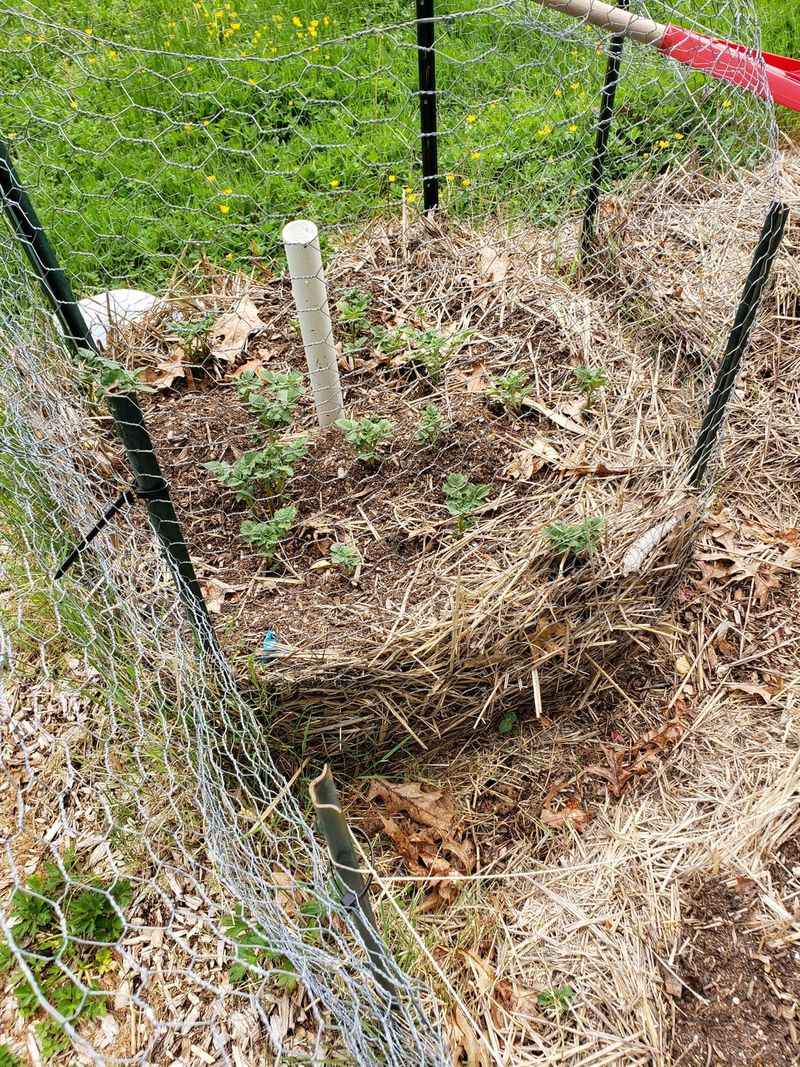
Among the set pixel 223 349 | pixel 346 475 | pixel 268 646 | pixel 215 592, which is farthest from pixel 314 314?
pixel 268 646

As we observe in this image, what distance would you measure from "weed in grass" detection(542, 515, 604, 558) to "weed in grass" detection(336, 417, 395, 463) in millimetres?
600

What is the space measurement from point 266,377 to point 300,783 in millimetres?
1172

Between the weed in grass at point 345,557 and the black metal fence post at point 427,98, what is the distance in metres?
1.52

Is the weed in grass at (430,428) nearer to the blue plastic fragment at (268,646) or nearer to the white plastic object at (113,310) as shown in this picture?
the blue plastic fragment at (268,646)

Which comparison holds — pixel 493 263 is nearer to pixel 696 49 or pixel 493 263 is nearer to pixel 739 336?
pixel 696 49

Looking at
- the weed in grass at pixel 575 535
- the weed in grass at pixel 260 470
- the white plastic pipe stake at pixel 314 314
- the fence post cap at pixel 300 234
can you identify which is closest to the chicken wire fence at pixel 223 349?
the weed in grass at pixel 260 470

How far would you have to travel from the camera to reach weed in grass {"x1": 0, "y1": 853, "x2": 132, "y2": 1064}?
1.70 meters

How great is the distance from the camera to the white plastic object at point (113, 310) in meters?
2.79

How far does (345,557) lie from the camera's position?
6.98 ft

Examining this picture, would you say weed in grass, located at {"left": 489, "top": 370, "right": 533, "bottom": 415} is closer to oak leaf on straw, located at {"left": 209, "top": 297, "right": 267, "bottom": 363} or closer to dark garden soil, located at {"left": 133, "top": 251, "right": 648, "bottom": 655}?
dark garden soil, located at {"left": 133, "top": 251, "right": 648, "bottom": 655}

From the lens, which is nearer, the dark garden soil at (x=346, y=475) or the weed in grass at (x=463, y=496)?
the dark garden soil at (x=346, y=475)

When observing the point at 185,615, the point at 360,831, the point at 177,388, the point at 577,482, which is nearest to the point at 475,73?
the point at 177,388

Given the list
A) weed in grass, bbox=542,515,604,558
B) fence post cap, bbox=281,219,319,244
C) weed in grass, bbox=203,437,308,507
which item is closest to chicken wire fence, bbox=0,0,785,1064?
weed in grass, bbox=203,437,308,507

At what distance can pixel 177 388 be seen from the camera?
2.76m
